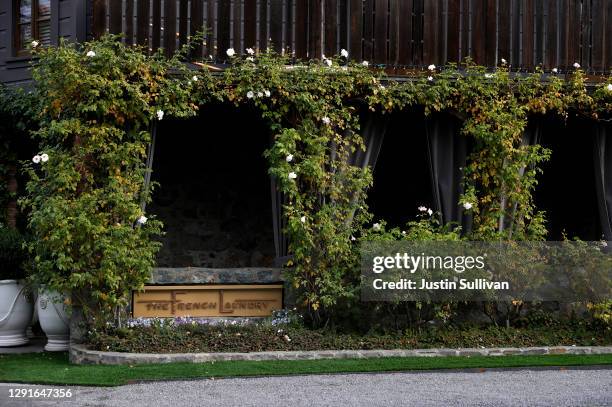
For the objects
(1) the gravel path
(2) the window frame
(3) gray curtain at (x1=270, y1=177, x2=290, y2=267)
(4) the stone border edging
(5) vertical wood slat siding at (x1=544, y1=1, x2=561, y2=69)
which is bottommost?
(1) the gravel path

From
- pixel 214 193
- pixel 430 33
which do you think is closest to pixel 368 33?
pixel 430 33

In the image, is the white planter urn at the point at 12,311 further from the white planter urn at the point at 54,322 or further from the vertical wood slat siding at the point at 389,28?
the vertical wood slat siding at the point at 389,28

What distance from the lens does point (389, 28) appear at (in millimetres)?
11109

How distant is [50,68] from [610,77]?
6.69m

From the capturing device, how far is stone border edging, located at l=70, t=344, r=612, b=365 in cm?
935

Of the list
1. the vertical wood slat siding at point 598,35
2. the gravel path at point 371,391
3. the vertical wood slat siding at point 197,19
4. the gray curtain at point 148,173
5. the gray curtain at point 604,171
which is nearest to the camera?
the gravel path at point 371,391

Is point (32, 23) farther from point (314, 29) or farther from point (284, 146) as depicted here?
point (284, 146)

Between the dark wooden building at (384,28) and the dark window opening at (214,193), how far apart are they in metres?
2.19

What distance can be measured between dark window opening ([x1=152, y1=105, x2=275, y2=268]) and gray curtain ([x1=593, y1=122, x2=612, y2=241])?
4498 mm

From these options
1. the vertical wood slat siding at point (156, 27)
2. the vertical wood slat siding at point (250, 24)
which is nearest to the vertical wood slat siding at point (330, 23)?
the vertical wood slat siding at point (250, 24)

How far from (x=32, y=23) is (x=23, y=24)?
333mm

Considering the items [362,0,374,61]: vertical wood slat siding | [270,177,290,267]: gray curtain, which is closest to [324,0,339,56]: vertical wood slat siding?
[362,0,374,61]: vertical wood slat siding

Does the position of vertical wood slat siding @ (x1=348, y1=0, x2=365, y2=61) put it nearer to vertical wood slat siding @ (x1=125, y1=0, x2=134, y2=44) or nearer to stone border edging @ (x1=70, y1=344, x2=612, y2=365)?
vertical wood slat siding @ (x1=125, y1=0, x2=134, y2=44)

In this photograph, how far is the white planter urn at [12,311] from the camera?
1075 centimetres
